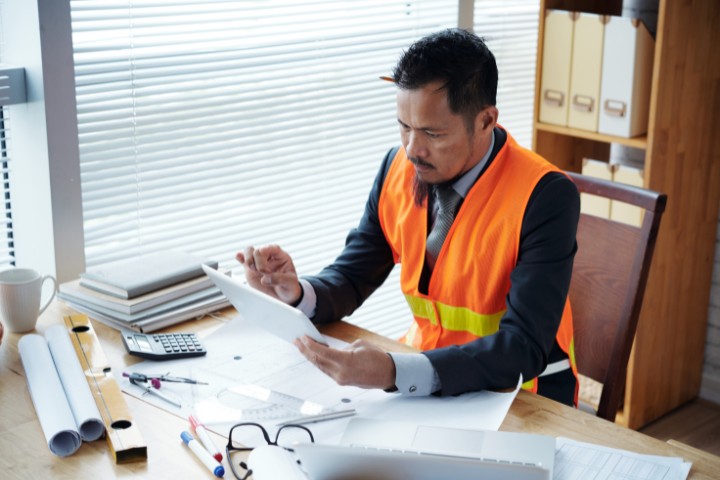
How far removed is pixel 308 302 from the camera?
1.85 m

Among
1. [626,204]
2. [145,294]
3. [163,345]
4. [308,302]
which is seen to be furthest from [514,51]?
[163,345]

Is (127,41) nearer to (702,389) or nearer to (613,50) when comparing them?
(613,50)

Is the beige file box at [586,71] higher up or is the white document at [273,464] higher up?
the beige file box at [586,71]

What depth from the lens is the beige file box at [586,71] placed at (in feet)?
9.26

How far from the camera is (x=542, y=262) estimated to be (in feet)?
5.56

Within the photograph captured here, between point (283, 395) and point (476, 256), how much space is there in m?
0.48

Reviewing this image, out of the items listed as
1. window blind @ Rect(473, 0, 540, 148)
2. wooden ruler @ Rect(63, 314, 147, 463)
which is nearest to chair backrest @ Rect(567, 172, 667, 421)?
wooden ruler @ Rect(63, 314, 147, 463)

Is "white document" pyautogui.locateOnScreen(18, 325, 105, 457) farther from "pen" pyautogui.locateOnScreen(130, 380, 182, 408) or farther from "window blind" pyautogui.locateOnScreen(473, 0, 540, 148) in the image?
"window blind" pyautogui.locateOnScreen(473, 0, 540, 148)

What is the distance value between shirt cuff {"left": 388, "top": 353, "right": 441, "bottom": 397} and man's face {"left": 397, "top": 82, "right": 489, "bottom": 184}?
406 millimetres

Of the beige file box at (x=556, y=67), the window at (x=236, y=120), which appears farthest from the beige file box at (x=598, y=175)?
the window at (x=236, y=120)

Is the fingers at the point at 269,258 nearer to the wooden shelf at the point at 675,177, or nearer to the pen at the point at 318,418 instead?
the pen at the point at 318,418

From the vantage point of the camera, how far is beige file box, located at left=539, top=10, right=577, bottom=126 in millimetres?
2902

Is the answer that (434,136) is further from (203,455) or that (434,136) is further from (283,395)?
(203,455)

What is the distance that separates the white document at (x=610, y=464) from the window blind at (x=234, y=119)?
1344mm
